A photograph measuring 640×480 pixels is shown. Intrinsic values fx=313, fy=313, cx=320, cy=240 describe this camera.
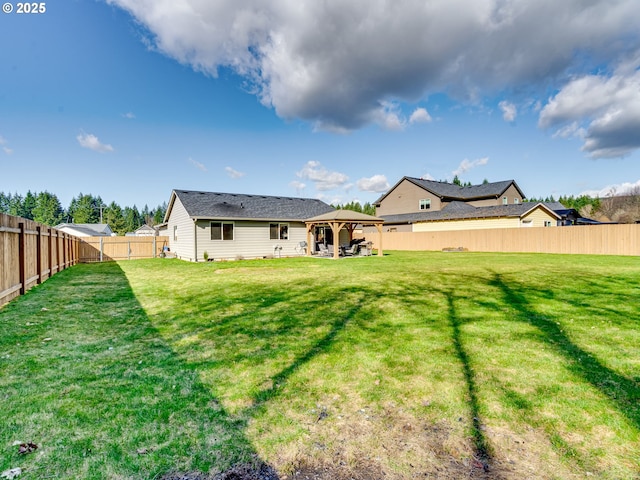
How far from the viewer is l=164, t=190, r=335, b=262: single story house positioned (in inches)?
674

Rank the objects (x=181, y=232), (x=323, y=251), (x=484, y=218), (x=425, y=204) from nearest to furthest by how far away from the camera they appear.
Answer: (x=181, y=232), (x=323, y=251), (x=484, y=218), (x=425, y=204)

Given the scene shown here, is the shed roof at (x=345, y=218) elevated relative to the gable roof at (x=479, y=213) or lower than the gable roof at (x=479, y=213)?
lower

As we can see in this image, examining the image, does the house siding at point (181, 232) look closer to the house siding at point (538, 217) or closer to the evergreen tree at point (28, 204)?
the house siding at point (538, 217)

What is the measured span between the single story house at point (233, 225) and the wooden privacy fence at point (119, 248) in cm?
114

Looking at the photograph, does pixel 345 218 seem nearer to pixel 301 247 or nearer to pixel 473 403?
pixel 301 247

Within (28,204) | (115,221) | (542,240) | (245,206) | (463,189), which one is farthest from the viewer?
(28,204)

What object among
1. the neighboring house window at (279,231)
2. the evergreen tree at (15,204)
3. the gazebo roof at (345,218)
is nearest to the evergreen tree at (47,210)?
the evergreen tree at (15,204)

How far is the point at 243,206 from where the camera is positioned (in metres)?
19.3

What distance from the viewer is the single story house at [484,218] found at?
964 inches

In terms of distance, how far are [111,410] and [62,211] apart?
11214 cm

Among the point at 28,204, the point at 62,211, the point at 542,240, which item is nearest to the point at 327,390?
the point at 542,240

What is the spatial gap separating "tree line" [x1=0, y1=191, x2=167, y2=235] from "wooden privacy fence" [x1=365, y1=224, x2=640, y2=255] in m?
61.9

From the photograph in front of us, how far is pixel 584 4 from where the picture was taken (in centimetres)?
966

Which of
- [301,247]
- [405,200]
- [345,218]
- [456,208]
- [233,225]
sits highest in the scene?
[405,200]
